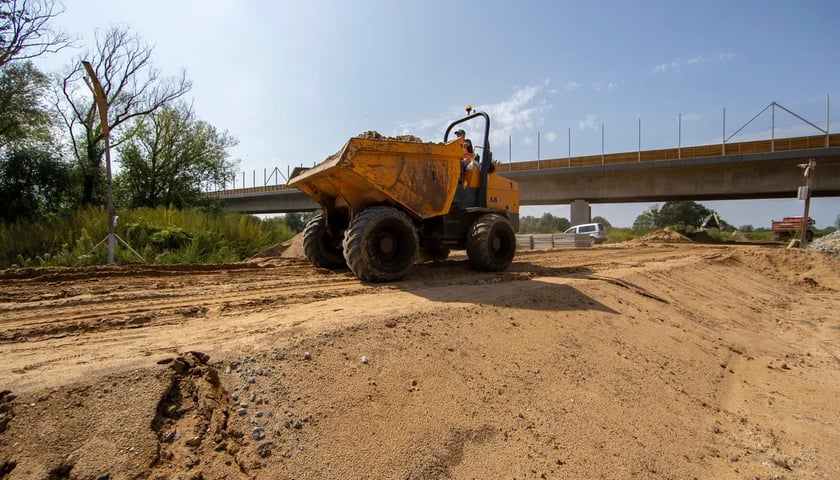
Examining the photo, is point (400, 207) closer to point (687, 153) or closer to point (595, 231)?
point (595, 231)

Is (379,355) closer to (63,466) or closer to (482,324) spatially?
(482,324)

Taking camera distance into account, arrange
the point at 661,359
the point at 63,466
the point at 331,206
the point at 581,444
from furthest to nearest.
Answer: the point at 331,206 → the point at 661,359 → the point at 581,444 → the point at 63,466

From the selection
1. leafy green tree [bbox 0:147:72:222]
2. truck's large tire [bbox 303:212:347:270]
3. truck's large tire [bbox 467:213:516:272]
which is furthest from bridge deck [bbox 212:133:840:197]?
truck's large tire [bbox 467:213:516:272]

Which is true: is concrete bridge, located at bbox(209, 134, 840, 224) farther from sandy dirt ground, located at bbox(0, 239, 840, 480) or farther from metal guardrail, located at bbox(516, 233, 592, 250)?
sandy dirt ground, located at bbox(0, 239, 840, 480)

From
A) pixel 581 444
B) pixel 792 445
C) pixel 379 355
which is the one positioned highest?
pixel 379 355

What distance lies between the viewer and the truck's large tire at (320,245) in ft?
24.0

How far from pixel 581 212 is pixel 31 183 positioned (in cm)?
2714

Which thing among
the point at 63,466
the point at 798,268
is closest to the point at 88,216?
the point at 63,466

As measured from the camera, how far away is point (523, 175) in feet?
94.2

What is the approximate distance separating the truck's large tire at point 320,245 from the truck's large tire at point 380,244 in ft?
5.38

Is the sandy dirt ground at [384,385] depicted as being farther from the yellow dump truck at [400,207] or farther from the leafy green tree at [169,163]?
the leafy green tree at [169,163]

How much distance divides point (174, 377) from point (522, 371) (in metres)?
2.48

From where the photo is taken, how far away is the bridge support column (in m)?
27.8

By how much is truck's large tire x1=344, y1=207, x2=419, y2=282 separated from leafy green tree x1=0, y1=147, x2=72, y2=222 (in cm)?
1132
